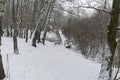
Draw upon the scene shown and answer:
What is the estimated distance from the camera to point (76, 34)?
27203 mm

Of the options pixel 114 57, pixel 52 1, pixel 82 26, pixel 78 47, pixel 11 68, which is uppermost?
pixel 52 1

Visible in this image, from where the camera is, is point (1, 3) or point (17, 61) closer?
point (1, 3)

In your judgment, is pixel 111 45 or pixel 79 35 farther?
Result: pixel 79 35

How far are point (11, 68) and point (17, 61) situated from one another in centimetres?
139

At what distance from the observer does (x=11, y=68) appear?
8805 mm

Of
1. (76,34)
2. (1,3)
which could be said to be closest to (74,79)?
(1,3)

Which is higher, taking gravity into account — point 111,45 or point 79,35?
point 111,45

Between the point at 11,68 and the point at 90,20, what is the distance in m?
19.8

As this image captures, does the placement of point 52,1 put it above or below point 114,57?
above

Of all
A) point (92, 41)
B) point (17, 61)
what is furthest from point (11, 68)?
point (92, 41)

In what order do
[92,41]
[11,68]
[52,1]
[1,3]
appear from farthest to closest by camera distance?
1. [92,41]
2. [52,1]
3. [11,68]
4. [1,3]

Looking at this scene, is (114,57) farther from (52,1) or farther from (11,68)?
(52,1)

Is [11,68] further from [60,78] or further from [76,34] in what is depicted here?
[76,34]

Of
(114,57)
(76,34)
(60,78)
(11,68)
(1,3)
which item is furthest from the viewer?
(76,34)
